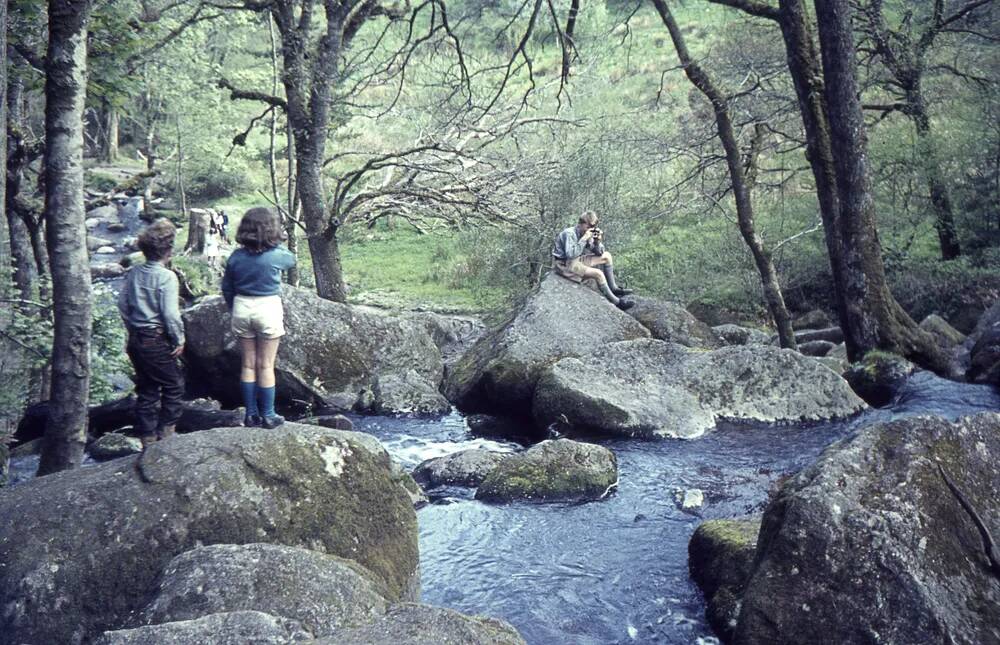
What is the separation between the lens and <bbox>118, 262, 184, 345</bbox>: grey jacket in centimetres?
768

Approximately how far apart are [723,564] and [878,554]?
5.93 feet

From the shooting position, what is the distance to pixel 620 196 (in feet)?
67.6

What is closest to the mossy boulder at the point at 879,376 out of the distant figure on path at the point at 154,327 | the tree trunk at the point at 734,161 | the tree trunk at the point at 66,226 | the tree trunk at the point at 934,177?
the tree trunk at the point at 734,161

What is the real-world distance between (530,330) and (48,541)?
837cm

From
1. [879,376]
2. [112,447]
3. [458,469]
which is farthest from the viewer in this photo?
[879,376]

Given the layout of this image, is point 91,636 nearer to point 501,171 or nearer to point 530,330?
point 530,330

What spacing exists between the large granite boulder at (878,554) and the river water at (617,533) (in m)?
1.26

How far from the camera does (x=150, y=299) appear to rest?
25.2 ft

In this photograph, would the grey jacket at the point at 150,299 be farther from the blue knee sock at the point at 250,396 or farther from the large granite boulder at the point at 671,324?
the large granite boulder at the point at 671,324

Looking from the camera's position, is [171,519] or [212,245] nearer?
[171,519]

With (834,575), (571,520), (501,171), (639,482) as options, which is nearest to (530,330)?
(639,482)

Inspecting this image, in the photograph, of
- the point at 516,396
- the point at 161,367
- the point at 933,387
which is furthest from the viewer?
the point at 516,396

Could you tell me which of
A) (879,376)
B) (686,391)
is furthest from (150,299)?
(879,376)

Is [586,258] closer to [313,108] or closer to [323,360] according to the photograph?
[323,360]
